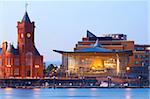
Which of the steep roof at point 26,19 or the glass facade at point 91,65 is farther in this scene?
the glass facade at point 91,65

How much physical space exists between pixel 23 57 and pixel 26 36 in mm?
2462

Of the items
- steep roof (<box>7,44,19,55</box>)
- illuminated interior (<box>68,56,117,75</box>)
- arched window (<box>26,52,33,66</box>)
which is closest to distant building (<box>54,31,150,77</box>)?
illuminated interior (<box>68,56,117,75</box>)

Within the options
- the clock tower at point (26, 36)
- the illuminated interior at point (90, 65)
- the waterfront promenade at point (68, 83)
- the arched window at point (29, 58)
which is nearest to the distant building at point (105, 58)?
the illuminated interior at point (90, 65)

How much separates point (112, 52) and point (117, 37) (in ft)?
30.6

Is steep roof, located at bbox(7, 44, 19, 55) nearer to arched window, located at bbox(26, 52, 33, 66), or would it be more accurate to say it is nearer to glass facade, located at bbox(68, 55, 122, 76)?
arched window, located at bbox(26, 52, 33, 66)

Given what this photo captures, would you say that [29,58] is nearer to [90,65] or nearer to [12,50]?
[12,50]


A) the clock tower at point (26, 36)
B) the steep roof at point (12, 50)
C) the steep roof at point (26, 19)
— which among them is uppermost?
the steep roof at point (26, 19)

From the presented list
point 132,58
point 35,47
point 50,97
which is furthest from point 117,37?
point 50,97

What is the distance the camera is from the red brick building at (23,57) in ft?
274

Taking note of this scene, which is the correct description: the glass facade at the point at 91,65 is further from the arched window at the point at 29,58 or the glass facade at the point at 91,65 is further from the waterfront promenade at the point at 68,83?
the arched window at the point at 29,58

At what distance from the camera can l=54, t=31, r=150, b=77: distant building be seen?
89312mm

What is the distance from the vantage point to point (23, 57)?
85.1 metres

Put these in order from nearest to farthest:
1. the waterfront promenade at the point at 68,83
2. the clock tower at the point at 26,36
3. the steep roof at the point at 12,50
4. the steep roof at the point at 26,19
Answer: the waterfront promenade at the point at 68,83, the steep roof at the point at 12,50, the clock tower at the point at 26,36, the steep roof at the point at 26,19

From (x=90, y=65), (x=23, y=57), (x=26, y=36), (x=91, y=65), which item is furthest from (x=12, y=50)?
(x=91, y=65)
